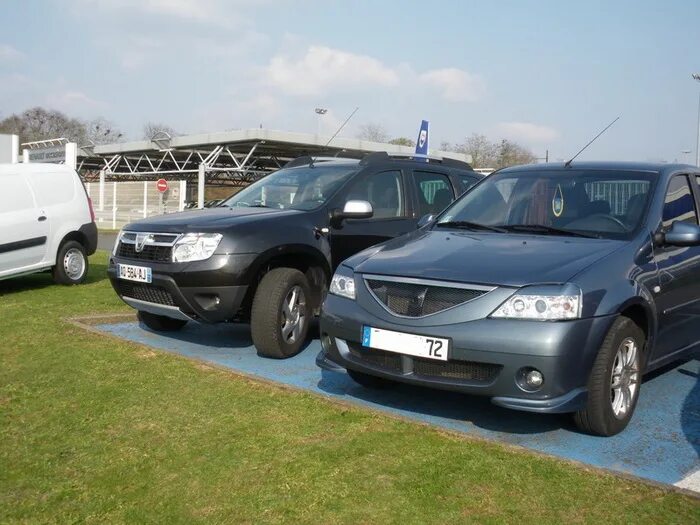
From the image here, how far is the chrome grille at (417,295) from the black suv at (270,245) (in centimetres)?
168

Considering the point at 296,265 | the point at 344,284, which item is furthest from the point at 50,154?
the point at 344,284

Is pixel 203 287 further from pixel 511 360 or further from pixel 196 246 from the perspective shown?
pixel 511 360

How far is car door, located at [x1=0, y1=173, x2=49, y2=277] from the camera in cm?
963

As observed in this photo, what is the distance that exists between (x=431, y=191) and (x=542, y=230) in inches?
106

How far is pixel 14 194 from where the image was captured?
988cm

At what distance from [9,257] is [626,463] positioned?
840 cm

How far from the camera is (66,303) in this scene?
8.89m

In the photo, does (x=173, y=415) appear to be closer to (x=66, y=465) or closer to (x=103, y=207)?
(x=66, y=465)

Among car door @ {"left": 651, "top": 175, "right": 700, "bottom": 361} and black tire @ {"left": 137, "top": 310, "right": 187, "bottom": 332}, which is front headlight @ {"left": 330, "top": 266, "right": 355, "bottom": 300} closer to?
car door @ {"left": 651, "top": 175, "right": 700, "bottom": 361}

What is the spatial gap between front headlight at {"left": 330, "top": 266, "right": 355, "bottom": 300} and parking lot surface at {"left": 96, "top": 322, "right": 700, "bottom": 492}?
777 millimetres

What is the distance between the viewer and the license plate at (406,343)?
4059 millimetres

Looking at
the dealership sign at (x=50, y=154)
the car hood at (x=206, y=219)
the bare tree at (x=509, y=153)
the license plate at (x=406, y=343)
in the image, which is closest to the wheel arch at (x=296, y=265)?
the car hood at (x=206, y=219)

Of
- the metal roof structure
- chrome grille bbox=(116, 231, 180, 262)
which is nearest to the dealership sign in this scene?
the metal roof structure

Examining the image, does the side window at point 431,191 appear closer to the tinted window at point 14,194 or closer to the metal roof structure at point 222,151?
the tinted window at point 14,194
